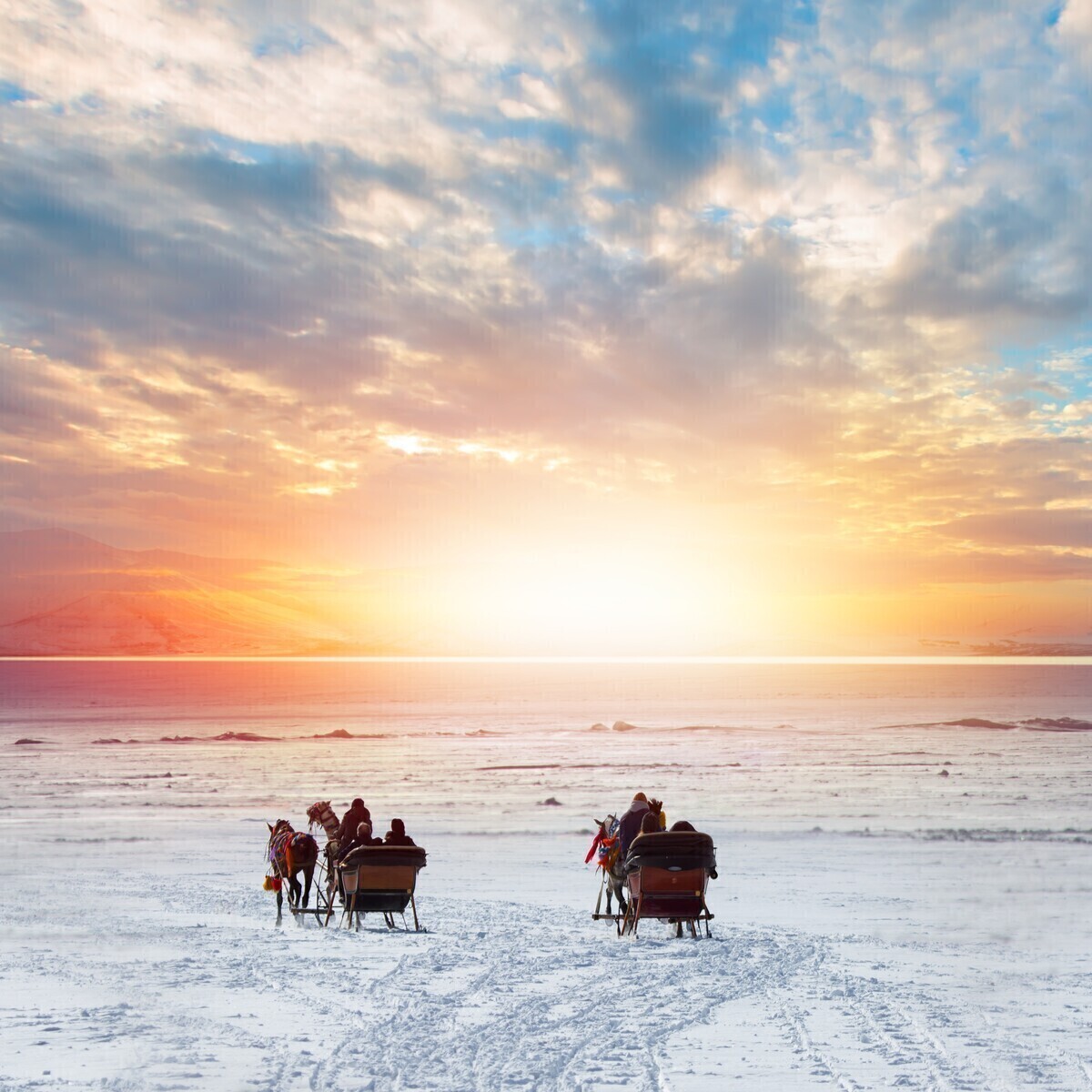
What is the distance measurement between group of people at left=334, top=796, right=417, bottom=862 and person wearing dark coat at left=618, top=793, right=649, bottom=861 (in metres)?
2.76

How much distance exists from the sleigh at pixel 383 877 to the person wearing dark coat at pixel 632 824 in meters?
2.62

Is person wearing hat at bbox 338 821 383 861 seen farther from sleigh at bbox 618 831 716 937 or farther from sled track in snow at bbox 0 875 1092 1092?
sleigh at bbox 618 831 716 937

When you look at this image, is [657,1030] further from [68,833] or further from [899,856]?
[68,833]

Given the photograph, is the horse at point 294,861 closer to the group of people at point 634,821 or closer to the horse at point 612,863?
the horse at point 612,863

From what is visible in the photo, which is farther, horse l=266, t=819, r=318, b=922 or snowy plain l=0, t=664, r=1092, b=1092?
horse l=266, t=819, r=318, b=922

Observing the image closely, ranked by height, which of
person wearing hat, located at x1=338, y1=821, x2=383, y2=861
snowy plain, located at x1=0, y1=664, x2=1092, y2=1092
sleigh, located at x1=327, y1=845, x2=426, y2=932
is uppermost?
person wearing hat, located at x1=338, y1=821, x2=383, y2=861

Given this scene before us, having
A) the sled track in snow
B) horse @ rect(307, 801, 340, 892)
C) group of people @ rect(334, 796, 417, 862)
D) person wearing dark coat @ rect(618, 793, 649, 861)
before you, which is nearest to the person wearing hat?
group of people @ rect(334, 796, 417, 862)

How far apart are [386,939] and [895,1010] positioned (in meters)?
6.17

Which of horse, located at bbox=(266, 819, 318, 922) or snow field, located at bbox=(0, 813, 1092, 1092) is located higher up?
horse, located at bbox=(266, 819, 318, 922)

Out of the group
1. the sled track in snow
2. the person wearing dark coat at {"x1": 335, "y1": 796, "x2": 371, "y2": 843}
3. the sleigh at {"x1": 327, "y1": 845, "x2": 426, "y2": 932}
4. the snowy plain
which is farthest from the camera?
the person wearing dark coat at {"x1": 335, "y1": 796, "x2": 371, "y2": 843}

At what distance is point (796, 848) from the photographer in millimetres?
21891

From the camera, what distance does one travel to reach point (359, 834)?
13875mm

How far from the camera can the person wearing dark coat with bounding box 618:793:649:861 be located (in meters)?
13.8

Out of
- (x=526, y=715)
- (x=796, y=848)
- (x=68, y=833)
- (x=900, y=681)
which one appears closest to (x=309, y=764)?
(x=68, y=833)
